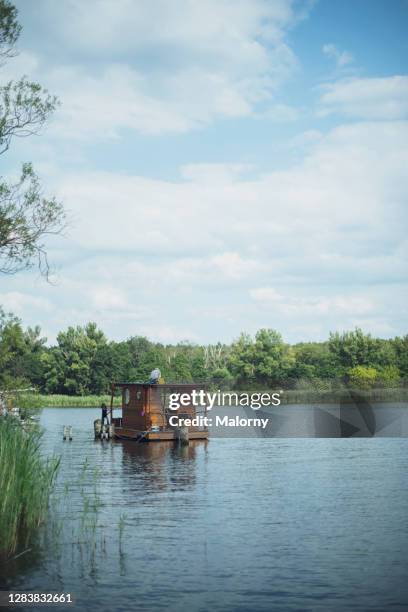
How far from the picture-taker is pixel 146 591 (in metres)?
14.1

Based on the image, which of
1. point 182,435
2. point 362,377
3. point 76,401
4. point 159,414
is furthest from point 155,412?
point 76,401

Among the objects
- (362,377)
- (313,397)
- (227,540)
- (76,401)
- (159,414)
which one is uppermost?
(362,377)

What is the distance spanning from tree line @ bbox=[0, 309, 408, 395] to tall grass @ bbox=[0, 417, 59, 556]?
8372 centimetres

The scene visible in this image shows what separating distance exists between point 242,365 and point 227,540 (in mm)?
93813

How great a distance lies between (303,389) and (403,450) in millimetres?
67502

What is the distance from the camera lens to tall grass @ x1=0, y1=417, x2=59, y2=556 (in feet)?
49.6

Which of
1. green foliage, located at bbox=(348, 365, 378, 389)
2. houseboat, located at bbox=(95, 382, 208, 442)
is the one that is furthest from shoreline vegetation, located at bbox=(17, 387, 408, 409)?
houseboat, located at bbox=(95, 382, 208, 442)

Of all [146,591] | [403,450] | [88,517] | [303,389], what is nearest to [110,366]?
[303,389]

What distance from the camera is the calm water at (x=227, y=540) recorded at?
14.0 meters

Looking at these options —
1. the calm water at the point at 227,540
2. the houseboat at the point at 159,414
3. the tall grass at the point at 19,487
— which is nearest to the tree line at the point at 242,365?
the houseboat at the point at 159,414

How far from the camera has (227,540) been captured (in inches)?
728

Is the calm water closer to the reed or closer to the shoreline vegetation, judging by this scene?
the shoreline vegetation

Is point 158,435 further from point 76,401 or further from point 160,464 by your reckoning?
point 76,401

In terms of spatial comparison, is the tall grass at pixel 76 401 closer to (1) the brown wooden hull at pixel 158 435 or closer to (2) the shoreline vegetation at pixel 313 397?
(2) the shoreline vegetation at pixel 313 397
